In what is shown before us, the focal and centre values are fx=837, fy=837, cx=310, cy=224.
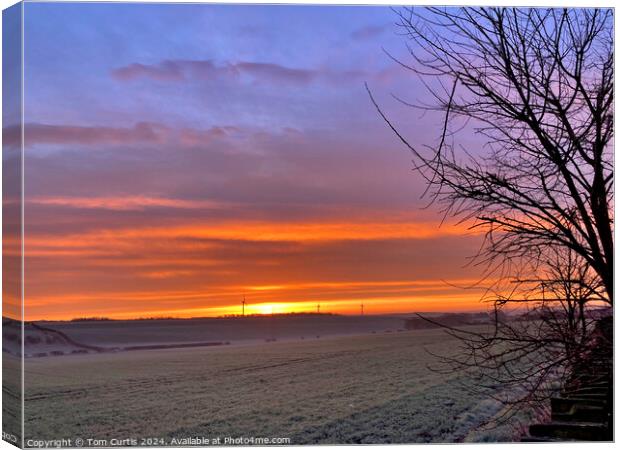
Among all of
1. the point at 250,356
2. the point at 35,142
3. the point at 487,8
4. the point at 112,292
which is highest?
the point at 487,8

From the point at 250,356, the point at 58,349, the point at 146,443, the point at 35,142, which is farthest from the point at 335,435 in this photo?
the point at 250,356

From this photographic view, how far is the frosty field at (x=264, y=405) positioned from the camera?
44.1 feet

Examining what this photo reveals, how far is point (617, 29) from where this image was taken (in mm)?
10555

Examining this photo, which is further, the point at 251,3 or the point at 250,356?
the point at 250,356

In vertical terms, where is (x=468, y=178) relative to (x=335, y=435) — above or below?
above

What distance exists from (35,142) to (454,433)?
834 centimetres

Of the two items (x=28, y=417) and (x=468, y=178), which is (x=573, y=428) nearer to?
(x=468, y=178)

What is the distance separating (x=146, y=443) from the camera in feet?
35.8

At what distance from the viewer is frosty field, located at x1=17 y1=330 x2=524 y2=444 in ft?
44.1

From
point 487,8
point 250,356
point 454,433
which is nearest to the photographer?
point 487,8

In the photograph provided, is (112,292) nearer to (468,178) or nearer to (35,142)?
(35,142)

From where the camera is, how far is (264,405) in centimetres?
1741

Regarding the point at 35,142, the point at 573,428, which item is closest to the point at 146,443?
the point at 35,142

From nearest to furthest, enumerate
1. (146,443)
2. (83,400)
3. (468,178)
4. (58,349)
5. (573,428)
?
(468,178) → (573,428) → (146,443) → (58,349) → (83,400)
